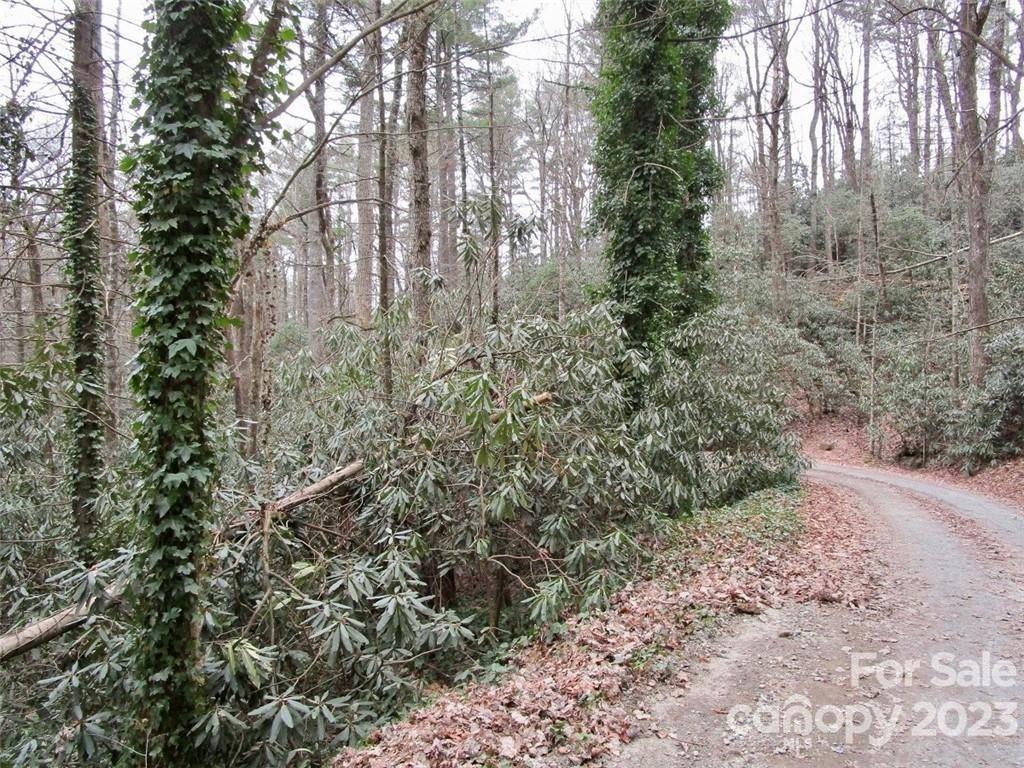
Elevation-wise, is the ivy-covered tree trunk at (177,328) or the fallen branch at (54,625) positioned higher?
the ivy-covered tree trunk at (177,328)

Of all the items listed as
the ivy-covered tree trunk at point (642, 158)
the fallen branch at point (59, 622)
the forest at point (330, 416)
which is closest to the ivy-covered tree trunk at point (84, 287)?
the forest at point (330, 416)

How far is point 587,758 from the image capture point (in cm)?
336

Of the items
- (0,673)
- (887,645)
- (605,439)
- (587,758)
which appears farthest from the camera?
(605,439)

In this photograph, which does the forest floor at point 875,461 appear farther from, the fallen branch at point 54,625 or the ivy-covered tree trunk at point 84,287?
the ivy-covered tree trunk at point 84,287

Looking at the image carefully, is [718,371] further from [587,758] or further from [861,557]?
[587,758]

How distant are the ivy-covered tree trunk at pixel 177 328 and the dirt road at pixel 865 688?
3.17 metres

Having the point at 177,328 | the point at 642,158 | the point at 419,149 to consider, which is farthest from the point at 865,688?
the point at 642,158

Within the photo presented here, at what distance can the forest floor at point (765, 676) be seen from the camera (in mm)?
3414

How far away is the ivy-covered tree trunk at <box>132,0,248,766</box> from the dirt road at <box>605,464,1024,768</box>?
3.17m

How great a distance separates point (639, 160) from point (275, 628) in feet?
30.5

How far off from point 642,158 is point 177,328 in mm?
8714

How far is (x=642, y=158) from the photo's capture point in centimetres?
1047

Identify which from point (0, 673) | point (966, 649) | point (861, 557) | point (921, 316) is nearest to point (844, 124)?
point (921, 316)

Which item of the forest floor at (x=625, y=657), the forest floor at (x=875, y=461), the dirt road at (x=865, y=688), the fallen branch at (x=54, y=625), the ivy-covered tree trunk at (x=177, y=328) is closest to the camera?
the dirt road at (x=865, y=688)
